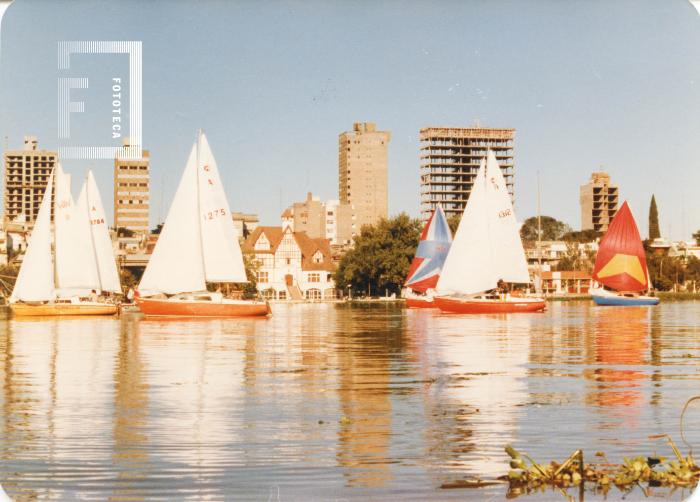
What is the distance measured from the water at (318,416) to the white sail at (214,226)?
33141 millimetres

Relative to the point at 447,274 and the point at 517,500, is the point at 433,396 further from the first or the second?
the point at 447,274

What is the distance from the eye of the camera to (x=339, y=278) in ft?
517

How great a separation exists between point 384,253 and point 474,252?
2437 inches

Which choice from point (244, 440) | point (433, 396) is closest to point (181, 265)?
point (433, 396)

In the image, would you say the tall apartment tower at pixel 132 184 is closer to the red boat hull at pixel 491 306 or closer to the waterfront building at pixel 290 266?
the waterfront building at pixel 290 266

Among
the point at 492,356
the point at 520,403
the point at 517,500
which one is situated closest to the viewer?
the point at 517,500

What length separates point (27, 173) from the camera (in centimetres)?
9294

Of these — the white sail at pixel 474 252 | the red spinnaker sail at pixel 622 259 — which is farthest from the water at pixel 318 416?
the red spinnaker sail at pixel 622 259

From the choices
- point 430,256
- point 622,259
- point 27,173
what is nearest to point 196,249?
point 27,173

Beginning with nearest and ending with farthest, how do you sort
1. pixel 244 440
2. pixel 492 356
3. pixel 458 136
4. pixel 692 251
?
pixel 244 440 < pixel 492 356 < pixel 458 136 < pixel 692 251

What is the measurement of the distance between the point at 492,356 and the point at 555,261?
526 ft

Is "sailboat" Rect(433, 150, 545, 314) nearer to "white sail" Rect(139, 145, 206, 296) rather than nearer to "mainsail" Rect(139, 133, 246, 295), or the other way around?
"mainsail" Rect(139, 133, 246, 295)

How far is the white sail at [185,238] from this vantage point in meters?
74.6

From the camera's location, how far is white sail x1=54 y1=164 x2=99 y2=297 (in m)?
77.2
